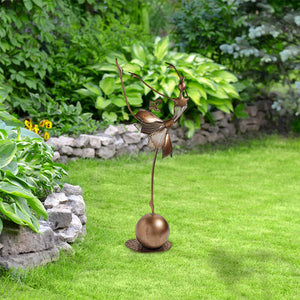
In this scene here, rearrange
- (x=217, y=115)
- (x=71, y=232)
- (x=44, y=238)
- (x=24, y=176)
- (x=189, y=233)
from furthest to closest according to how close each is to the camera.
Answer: (x=217, y=115)
(x=189, y=233)
(x=71, y=232)
(x=24, y=176)
(x=44, y=238)

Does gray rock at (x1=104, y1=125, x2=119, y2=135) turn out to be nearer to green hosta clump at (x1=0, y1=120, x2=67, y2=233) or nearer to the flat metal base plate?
green hosta clump at (x1=0, y1=120, x2=67, y2=233)

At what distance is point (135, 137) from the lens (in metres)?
6.44

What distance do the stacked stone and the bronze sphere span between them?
48 cm

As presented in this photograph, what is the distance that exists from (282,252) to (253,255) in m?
0.24

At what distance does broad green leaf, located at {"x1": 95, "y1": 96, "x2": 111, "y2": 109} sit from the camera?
6441 millimetres

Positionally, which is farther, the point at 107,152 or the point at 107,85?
the point at 107,85

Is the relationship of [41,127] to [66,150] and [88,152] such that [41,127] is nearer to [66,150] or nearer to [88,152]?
[66,150]

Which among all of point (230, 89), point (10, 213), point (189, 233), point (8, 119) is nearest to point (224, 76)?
point (230, 89)

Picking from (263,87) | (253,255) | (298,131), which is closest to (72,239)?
(253,255)

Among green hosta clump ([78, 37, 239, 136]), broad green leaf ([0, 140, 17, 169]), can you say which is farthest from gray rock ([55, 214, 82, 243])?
green hosta clump ([78, 37, 239, 136])

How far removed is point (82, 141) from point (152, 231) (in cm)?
256

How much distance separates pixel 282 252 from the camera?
369cm

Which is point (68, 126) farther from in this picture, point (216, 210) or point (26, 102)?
point (216, 210)

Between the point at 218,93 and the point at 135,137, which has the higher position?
the point at 218,93
